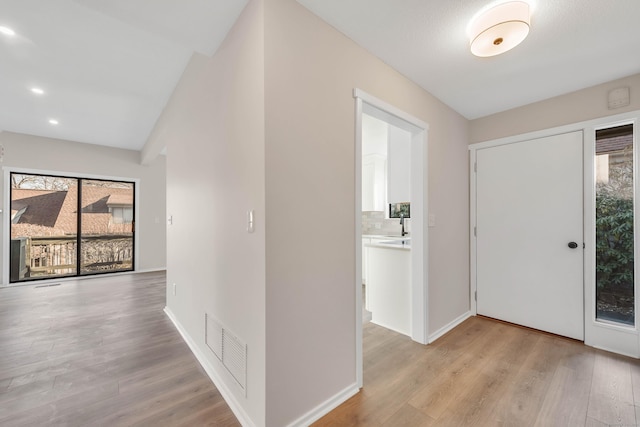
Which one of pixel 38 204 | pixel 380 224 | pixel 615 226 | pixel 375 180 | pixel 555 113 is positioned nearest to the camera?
pixel 615 226

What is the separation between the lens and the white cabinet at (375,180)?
5250mm

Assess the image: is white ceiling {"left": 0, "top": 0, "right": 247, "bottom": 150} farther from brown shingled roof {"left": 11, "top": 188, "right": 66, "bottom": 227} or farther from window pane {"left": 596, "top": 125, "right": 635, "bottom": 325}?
window pane {"left": 596, "top": 125, "right": 635, "bottom": 325}

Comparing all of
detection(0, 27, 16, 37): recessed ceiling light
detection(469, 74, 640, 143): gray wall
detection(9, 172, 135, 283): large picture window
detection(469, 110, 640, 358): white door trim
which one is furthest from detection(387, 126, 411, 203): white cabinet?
detection(9, 172, 135, 283): large picture window

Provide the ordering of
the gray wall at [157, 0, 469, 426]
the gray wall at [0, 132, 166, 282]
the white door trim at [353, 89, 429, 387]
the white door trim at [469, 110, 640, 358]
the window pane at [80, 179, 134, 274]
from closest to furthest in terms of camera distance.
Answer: the gray wall at [157, 0, 469, 426]
the white door trim at [469, 110, 640, 358]
the white door trim at [353, 89, 429, 387]
the gray wall at [0, 132, 166, 282]
the window pane at [80, 179, 134, 274]

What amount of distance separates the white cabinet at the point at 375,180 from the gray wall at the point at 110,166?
4966 mm

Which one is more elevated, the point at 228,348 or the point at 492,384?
the point at 228,348

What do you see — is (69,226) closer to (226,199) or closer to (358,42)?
(226,199)

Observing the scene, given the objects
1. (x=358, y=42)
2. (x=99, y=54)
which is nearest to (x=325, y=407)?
(x=358, y=42)

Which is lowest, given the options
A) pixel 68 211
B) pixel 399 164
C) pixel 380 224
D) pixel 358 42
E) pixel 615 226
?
pixel 380 224

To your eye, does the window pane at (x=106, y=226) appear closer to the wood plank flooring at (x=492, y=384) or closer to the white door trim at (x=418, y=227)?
the wood plank flooring at (x=492, y=384)

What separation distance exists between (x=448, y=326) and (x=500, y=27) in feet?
8.87

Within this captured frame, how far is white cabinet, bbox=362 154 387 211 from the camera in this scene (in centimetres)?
525

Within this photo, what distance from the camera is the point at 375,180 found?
17.4 ft

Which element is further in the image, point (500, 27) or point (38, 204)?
point (38, 204)
